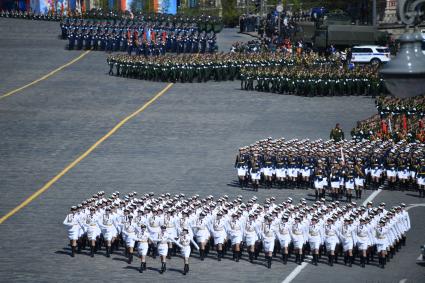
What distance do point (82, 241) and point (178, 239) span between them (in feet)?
9.01

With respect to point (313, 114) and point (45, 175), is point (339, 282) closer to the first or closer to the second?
point (45, 175)

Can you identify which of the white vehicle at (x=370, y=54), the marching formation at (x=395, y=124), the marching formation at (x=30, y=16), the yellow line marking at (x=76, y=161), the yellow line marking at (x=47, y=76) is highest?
the marching formation at (x=30, y=16)

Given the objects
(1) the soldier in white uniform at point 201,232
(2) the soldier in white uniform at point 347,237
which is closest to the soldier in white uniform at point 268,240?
(1) the soldier in white uniform at point 201,232

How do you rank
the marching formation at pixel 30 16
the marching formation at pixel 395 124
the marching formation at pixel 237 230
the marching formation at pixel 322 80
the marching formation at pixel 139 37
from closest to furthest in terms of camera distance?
the marching formation at pixel 237 230, the marching formation at pixel 395 124, the marching formation at pixel 322 80, the marching formation at pixel 139 37, the marching formation at pixel 30 16

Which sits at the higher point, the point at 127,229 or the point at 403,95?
the point at 403,95

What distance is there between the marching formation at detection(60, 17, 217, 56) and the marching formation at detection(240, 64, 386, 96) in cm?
1329

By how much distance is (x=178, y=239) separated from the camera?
80.9 ft

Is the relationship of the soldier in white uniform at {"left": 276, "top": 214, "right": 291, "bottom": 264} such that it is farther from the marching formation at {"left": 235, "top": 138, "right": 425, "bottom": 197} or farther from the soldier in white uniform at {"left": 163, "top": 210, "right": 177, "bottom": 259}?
the marching formation at {"left": 235, "top": 138, "right": 425, "bottom": 197}

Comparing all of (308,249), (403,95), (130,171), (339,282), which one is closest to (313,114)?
(130,171)

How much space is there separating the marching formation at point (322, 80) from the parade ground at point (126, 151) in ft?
2.34

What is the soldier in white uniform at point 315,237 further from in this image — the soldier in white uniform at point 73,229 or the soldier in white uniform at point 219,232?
the soldier in white uniform at point 73,229

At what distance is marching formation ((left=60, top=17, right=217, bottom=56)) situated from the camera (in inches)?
2640

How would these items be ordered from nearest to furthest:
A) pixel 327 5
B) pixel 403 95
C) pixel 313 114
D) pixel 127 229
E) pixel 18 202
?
pixel 403 95, pixel 127 229, pixel 18 202, pixel 313 114, pixel 327 5

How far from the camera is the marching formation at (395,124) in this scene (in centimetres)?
3906
